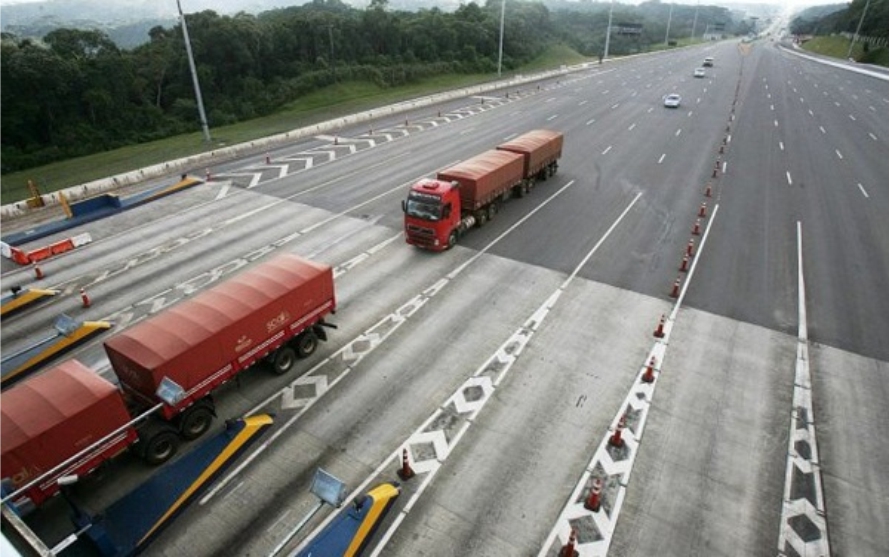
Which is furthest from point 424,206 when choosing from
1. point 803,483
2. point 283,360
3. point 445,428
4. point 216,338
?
point 803,483

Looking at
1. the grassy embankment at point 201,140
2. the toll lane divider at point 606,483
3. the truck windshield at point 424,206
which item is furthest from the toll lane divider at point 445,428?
the grassy embankment at point 201,140

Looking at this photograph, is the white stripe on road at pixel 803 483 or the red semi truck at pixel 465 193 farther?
the red semi truck at pixel 465 193

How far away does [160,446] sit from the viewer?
545 inches

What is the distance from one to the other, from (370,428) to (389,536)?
144 inches

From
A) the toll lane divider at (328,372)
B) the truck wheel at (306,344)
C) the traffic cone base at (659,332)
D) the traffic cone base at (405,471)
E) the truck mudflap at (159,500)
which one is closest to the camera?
the truck mudflap at (159,500)

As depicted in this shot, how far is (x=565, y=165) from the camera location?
3912 centimetres

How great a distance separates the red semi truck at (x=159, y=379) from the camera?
38.3ft

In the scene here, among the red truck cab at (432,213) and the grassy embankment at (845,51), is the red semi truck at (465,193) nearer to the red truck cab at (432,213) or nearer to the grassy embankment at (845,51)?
the red truck cab at (432,213)

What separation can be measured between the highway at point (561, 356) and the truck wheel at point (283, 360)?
14.1 inches

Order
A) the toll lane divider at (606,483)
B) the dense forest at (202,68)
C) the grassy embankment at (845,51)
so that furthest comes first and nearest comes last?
the grassy embankment at (845,51) → the dense forest at (202,68) → the toll lane divider at (606,483)

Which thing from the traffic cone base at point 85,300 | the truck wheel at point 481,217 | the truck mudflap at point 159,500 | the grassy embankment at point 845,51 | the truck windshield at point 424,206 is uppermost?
the grassy embankment at point 845,51

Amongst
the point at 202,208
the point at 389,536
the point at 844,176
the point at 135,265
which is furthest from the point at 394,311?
the point at 844,176

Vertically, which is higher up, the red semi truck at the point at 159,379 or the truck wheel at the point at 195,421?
the red semi truck at the point at 159,379

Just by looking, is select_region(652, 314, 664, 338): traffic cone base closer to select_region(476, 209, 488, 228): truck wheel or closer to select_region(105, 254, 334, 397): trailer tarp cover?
select_region(476, 209, 488, 228): truck wheel
